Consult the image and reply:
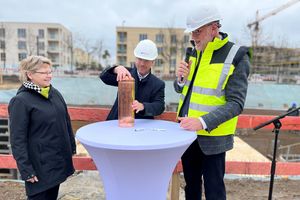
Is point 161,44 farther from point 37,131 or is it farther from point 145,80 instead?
point 37,131

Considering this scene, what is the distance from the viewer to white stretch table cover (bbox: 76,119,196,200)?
1.63 m

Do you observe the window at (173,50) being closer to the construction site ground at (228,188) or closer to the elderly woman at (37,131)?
the construction site ground at (228,188)

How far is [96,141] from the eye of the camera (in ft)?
5.34

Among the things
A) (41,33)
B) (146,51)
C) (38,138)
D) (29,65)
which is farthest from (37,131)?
(41,33)

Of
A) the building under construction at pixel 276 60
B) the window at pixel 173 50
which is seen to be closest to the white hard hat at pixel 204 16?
the building under construction at pixel 276 60

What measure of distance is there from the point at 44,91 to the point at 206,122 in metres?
1.22

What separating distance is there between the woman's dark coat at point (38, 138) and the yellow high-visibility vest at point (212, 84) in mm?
1029

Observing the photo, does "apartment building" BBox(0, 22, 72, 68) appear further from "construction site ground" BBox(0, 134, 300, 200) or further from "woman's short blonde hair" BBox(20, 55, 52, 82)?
"woman's short blonde hair" BBox(20, 55, 52, 82)

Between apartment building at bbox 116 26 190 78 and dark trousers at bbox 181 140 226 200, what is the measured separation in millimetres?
41699

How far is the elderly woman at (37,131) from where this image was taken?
6.57 ft

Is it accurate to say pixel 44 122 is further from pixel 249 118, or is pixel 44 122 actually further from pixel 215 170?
pixel 249 118

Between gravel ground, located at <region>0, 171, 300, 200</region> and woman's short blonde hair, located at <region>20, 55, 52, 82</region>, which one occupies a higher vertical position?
woman's short blonde hair, located at <region>20, 55, 52, 82</region>

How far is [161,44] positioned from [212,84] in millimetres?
50995

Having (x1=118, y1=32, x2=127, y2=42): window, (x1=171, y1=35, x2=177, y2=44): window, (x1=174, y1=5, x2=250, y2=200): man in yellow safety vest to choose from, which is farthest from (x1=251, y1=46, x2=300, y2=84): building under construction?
(x1=174, y1=5, x2=250, y2=200): man in yellow safety vest
